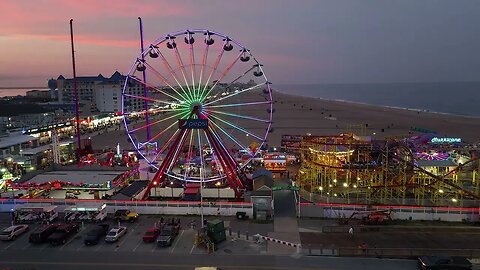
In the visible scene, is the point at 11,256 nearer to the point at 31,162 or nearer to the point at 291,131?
the point at 31,162

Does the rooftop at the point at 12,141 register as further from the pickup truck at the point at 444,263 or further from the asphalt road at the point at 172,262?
the pickup truck at the point at 444,263

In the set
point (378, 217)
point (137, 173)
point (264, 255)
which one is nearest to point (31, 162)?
point (137, 173)

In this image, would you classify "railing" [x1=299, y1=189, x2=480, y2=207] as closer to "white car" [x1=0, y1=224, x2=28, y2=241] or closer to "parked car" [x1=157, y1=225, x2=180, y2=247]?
"parked car" [x1=157, y1=225, x2=180, y2=247]

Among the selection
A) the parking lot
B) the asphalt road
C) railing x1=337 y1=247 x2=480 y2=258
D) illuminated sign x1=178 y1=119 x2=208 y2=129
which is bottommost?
the asphalt road

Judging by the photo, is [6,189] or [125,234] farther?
[6,189]

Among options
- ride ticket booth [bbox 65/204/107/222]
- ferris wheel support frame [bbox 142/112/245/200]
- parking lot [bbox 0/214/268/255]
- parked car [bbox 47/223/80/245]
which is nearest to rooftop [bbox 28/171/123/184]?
ferris wheel support frame [bbox 142/112/245/200]

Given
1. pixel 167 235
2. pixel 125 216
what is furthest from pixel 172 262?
pixel 125 216

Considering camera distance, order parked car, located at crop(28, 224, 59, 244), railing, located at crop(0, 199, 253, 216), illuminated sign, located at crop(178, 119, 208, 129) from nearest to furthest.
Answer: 1. parked car, located at crop(28, 224, 59, 244)
2. railing, located at crop(0, 199, 253, 216)
3. illuminated sign, located at crop(178, 119, 208, 129)

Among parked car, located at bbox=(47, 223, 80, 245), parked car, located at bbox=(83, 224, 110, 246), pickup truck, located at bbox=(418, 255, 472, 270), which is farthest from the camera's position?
parked car, located at bbox=(47, 223, 80, 245)
